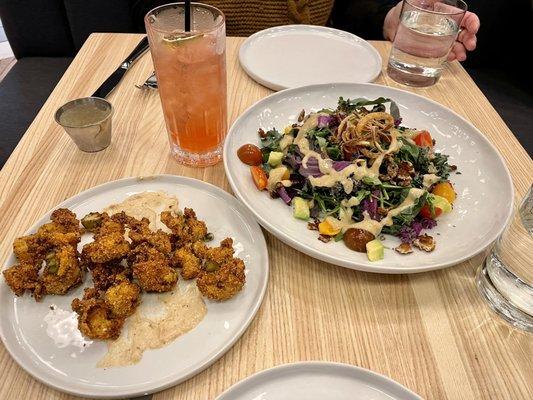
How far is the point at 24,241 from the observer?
2.96ft

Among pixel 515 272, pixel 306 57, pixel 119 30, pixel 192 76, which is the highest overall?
pixel 192 76

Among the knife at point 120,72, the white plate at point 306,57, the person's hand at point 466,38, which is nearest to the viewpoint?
the knife at point 120,72

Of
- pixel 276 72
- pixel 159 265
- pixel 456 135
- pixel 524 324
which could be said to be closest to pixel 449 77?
pixel 456 135

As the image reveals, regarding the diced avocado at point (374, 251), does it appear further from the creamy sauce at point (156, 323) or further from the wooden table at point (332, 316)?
the creamy sauce at point (156, 323)

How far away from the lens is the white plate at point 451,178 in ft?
3.13

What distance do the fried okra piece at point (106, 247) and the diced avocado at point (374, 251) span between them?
1.75 ft

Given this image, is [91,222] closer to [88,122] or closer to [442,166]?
[88,122]

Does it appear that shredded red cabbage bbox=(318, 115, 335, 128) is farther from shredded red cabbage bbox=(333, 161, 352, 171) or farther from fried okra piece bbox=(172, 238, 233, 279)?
fried okra piece bbox=(172, 238, 233, 279)

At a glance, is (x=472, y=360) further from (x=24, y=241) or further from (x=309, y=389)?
(x=24, y=241)

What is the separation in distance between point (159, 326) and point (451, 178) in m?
0.89

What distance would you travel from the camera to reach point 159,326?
0.84 meters

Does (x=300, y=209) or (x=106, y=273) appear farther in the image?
(x=300, y=209)

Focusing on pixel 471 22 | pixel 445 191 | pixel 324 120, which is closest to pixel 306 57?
pixel 324 120

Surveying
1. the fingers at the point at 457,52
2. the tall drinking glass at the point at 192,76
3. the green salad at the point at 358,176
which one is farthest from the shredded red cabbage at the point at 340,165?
the fingers at the point at 457,52
